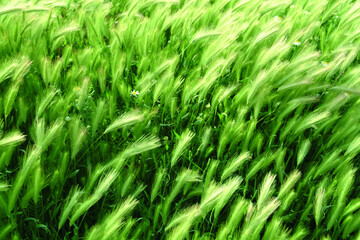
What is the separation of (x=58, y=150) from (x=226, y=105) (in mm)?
663

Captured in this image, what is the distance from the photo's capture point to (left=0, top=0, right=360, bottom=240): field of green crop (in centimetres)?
107

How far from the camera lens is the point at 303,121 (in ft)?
4.44

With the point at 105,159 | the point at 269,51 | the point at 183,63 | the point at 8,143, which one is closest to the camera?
the point at 8,143

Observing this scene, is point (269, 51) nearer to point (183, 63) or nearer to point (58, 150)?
point (183, 63)

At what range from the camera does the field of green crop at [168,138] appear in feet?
3.51

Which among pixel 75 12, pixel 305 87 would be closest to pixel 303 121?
pixel 305 87

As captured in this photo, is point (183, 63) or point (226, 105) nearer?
point (226, 105)

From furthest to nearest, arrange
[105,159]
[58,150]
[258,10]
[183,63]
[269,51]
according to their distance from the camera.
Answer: [258,10] < [183,63] < [269,51] < [105,159] < [58,150]

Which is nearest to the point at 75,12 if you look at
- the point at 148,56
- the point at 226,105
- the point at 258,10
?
the point at 148,56

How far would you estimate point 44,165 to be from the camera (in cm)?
118

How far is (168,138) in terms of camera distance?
60.4 inches

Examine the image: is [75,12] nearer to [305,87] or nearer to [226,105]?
[226,105]

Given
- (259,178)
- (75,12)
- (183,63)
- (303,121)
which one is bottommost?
(259,178)

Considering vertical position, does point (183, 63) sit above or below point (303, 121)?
above
